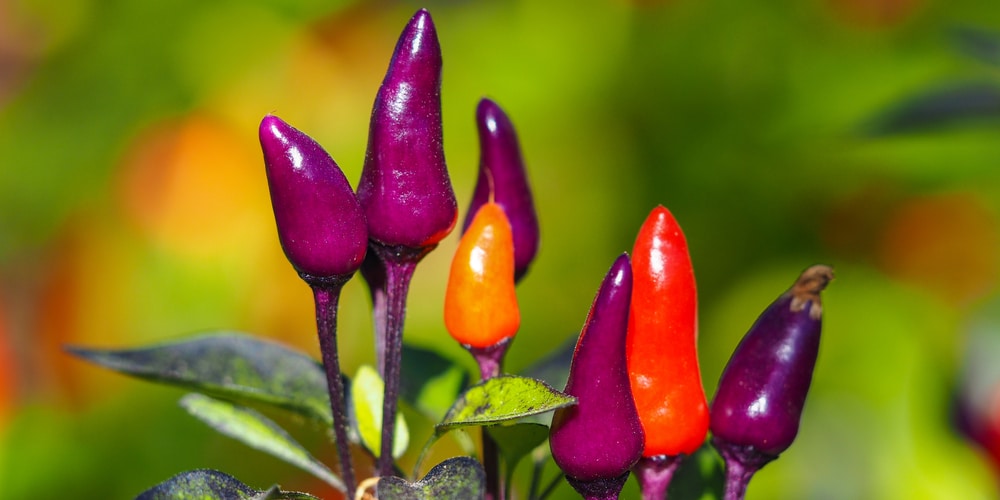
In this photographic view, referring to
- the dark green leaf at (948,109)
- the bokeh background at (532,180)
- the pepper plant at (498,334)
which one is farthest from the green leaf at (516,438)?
the bokeh background at (532,180)

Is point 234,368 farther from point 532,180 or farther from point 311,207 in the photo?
point 532,180

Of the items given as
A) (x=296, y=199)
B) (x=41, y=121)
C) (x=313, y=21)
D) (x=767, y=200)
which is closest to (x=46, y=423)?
(x=41, y=121)

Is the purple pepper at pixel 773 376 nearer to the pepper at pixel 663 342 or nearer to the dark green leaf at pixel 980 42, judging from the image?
the pepper at pixel 663 342

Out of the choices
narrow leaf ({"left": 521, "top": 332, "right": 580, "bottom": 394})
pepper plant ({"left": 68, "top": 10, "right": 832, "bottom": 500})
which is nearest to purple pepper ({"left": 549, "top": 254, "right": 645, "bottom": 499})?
pepper plant ({"left": 68, "top": 10, "right": 832, "bottom": 500})

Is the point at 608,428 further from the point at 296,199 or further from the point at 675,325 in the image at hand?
the point at 296,199

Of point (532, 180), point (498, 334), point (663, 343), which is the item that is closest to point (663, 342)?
point (663, 343)
